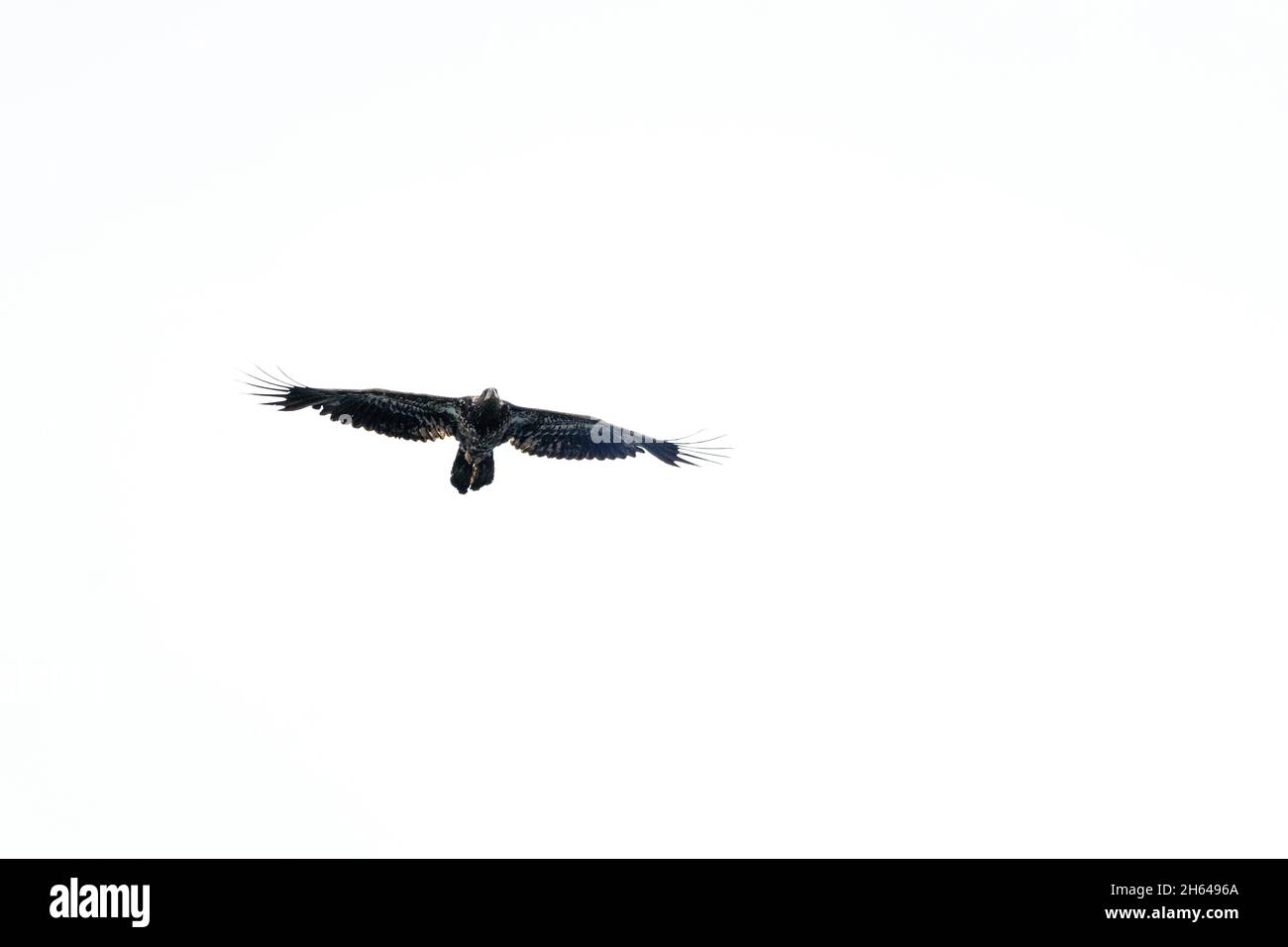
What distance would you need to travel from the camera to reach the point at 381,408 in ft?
107

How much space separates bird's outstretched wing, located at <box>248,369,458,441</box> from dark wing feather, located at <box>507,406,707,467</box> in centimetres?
176

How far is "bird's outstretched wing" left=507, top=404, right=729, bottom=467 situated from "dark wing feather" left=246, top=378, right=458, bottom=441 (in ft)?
5.68

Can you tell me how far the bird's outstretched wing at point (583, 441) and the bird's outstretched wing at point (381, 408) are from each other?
1764 mm

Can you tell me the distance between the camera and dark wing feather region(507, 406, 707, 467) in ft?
111

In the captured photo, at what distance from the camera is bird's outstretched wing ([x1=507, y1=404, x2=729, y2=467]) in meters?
33.9

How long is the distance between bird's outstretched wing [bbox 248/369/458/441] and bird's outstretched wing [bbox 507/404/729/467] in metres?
1.76

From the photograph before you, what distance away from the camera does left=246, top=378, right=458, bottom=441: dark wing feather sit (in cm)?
3188

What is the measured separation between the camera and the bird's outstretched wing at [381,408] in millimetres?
31859

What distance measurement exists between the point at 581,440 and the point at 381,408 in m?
4.96

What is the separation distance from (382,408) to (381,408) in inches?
1.4
